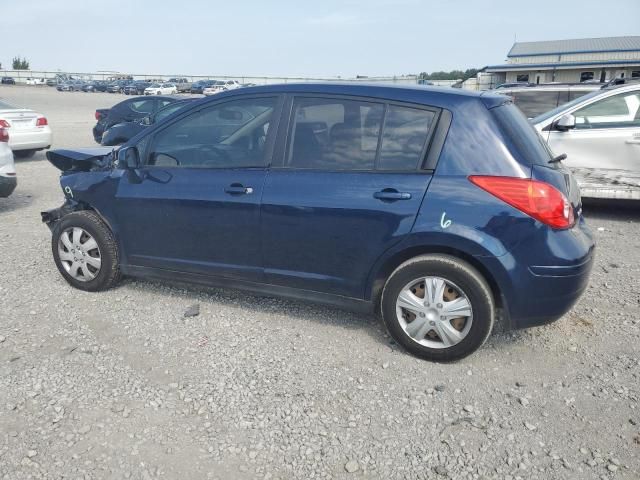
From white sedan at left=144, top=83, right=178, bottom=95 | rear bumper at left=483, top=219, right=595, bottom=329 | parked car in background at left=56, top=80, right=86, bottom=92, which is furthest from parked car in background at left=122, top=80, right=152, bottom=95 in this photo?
rear bumper at left=483, top=219, right=595, bottom=329

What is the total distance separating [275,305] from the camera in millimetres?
4418

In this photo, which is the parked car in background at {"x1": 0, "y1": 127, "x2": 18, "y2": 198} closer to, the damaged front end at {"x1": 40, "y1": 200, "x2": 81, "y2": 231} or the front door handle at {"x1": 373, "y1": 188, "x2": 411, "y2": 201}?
the damaged front end at {"x1": 40, "y1": 200, "x2": 81, "y2": 231}

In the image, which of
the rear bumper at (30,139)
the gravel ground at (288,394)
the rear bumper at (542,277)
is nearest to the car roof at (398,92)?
A: the rear bumper at (542,277)

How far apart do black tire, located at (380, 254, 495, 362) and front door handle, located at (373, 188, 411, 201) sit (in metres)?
0.40

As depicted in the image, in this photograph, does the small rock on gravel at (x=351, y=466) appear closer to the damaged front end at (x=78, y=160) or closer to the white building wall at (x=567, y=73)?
the damaged front end at (x=78, y=160)

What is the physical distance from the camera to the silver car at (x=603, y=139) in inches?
275

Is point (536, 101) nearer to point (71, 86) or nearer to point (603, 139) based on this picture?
point (603, 139)

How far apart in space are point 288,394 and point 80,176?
2.73 metres

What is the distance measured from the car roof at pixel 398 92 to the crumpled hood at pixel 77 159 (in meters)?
1.55

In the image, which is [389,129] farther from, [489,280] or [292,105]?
[489,280]

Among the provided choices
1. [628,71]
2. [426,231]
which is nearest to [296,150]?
[426,231]

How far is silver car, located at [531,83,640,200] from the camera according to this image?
23.0 feet

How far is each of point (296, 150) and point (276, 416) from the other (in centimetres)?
179

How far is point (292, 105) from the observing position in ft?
12.5
